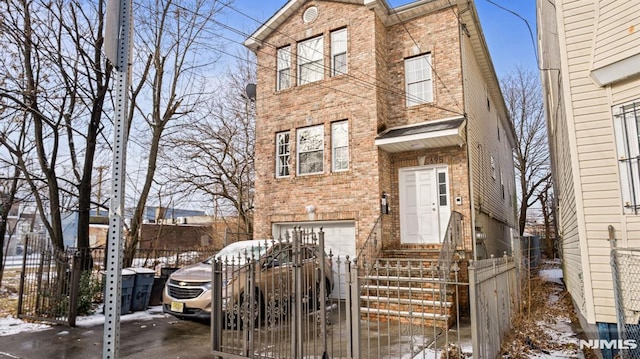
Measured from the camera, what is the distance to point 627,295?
5.42 metres

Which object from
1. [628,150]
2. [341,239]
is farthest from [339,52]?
[628,150]

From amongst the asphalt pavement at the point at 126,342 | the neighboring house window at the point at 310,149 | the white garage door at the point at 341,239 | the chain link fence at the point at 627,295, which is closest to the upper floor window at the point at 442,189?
the white garage door at the point at 341,239

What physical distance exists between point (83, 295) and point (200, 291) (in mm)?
3207

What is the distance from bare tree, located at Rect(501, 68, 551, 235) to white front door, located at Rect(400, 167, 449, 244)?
1940 centimetres

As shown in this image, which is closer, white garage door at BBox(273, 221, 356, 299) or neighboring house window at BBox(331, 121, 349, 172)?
white garage door at BBox(273, 221, 356, 299)

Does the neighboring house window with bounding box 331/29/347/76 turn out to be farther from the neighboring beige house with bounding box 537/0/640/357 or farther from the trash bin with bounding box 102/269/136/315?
the trash bin with bounding box 102/269/136/315

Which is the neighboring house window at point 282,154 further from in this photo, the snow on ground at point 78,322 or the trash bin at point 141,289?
the snow on ground at point 78,322

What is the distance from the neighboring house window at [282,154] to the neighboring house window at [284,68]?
1709 mm

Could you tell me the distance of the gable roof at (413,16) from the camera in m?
11.3

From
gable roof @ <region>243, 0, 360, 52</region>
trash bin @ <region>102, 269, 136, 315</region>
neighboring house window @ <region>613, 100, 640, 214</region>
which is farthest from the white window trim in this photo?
trash bin @ <region>102, 269, 136, 315</region>

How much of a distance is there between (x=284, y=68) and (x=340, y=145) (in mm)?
3659

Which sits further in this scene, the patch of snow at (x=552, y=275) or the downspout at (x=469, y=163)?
the patch of snow at (x=552, y=275)

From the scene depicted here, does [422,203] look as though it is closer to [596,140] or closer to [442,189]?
[442,189]

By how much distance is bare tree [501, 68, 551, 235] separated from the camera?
27609 mm
